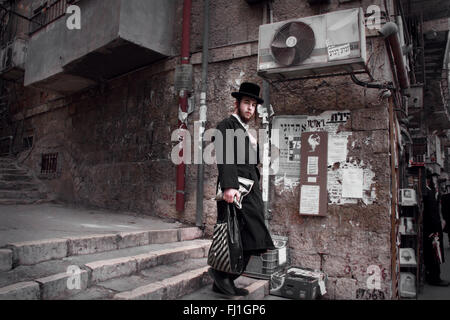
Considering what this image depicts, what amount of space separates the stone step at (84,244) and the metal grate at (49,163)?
18.8 feet

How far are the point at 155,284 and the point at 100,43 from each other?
4.64 metres

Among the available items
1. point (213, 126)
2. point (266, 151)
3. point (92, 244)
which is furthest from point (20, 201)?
point (266, 151)

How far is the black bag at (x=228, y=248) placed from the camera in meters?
2.91

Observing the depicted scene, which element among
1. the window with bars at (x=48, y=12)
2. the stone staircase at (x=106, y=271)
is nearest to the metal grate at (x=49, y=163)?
the window with bars at (x=48, y=12)

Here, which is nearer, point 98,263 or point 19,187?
point 98,263

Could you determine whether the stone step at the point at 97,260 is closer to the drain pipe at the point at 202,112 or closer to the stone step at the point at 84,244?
the stone step at the point at 84,244

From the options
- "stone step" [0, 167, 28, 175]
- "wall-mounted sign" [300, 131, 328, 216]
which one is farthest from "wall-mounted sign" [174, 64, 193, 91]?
"stone step" [0, 167, 28, 175]

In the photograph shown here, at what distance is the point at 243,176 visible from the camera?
323cm

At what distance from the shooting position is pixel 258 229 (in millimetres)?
3096

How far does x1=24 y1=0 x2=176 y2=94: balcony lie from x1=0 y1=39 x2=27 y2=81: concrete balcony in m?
1.95

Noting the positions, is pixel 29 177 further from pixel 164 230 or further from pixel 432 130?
pixel 432 130

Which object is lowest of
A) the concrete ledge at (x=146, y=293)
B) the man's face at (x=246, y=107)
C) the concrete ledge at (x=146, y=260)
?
the concrete ledge at (x=146, y=293)

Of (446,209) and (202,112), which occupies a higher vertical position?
(202,112)

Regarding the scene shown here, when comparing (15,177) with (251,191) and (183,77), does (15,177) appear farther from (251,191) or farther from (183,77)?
(251,191)
